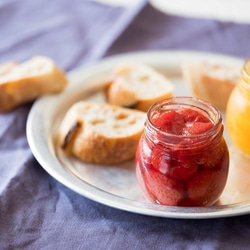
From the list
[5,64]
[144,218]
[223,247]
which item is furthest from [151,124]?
[5,64]

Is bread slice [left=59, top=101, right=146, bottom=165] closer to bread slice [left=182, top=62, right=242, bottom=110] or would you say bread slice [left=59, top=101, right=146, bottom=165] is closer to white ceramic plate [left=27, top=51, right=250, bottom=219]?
white ceramic plate [left=27, top=51, right=250, bottom=219]

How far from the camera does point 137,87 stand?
2.01 metres

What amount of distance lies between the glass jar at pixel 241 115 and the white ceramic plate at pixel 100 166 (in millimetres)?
59

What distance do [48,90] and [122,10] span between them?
1.01 meters

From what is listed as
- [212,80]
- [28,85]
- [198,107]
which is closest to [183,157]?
[198,107]

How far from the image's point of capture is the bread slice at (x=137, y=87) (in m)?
1.93

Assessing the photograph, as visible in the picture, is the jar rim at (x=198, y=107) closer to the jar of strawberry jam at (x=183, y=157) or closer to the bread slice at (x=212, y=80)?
the jar of strawberry jam at (x=183, y=157)

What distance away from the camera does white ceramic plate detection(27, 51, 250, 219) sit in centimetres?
135

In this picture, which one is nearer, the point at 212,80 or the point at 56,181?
the point at 56,181

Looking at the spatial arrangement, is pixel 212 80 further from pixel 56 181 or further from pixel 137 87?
pixel 56 181

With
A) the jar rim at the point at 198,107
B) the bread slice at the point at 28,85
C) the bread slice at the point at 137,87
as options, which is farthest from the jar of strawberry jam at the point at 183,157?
the bread slice at the point at 28,85

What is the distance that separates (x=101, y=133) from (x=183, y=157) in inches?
17.5

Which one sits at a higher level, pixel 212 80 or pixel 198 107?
pixel 198 107

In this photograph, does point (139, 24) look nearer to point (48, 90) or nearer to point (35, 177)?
point (48, 90)
